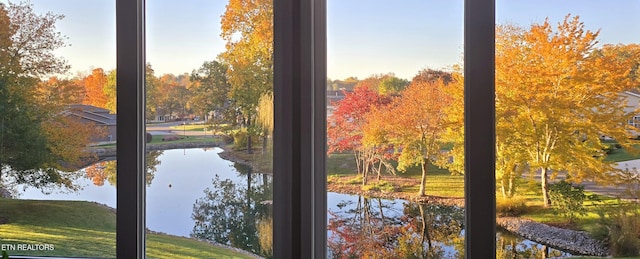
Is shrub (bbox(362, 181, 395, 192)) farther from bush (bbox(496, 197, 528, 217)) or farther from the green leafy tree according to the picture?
the green leafy tree

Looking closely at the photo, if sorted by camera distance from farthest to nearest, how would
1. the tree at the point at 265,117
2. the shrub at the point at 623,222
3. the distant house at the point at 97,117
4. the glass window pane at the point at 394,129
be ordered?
the distant house at the point at 97,117, the tree at the point at 265,117, the glass window pane at the point at 394,129, the shrub at the point at 623,222

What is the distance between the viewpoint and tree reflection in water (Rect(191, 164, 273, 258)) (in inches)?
82.0

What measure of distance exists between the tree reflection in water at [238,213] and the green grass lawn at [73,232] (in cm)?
7

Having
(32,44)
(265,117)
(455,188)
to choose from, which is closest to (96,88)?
(32,44)

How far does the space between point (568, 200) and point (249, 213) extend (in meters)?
1.21

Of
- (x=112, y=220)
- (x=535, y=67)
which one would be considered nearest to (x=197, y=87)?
(x=112, y=220)

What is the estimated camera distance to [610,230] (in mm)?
1874

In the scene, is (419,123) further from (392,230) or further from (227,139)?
(227,139)

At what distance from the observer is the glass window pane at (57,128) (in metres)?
2.19

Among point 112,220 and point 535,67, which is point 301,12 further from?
point 112,220

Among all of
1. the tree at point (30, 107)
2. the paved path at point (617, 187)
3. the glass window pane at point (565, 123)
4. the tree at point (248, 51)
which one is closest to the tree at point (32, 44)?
the tree at point (30, 107)

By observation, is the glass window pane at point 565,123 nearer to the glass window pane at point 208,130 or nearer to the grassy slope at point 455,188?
the grassy slope at point 455,188

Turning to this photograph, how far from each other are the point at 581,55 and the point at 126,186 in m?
1.80

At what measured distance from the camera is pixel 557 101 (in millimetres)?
1913
